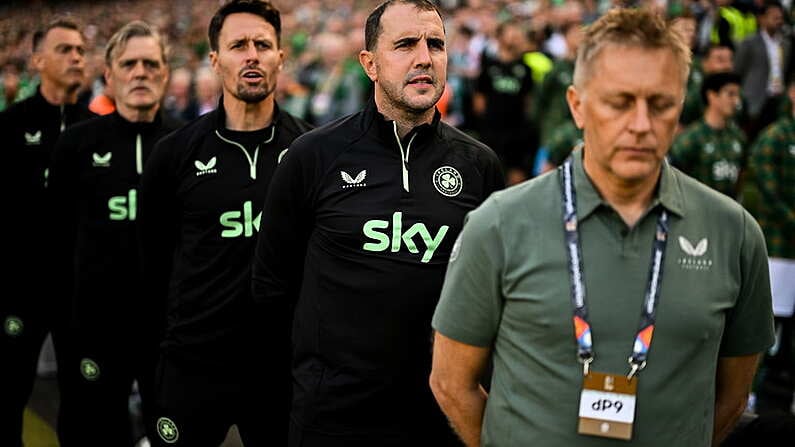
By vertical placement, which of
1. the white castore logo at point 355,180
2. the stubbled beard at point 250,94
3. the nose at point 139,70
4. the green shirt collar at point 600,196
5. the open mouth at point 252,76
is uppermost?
the nose at point 139,70

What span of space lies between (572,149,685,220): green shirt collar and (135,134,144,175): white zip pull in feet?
10.1

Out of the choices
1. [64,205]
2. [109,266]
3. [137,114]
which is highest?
[137,114]

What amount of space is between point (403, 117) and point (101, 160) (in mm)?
2103

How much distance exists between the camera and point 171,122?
5.55 meters

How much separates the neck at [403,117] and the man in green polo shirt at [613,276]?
112 cm

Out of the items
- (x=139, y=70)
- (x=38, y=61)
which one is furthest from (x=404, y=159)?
(x=38, y=61)

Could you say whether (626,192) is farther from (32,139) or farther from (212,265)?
(32,139)

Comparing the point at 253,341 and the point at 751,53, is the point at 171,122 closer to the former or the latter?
the point at 253,341

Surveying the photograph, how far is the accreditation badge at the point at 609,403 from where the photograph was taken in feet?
8.40

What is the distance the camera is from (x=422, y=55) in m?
3.76

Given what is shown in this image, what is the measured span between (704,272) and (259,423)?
7.64 feet

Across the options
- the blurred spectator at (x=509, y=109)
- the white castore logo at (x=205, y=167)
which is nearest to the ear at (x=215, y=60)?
the white castore logo at (x=205, y=167)

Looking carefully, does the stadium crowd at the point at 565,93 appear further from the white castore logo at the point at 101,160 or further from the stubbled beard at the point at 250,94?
the white castore logo at the point at 101,160

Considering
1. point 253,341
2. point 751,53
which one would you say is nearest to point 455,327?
point 253,341
